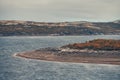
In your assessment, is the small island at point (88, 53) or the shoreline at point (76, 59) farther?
the small island at point (88, 53)

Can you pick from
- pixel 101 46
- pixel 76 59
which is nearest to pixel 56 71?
pixel 76 59

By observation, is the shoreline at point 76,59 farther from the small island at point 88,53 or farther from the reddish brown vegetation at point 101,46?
the reddish brown vegetation at point 101,46

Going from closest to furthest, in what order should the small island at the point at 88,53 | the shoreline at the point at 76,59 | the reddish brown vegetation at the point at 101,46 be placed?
1. the shoreline at the point at 76,59
2. the small island at the point at 88,53
3. the reddish brown vegetation at the point at 101,46

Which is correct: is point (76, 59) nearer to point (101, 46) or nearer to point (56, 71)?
point (101, 46)

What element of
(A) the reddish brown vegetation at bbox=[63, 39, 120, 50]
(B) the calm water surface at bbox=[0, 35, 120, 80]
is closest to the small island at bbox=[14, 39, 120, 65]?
(A) the reddish brown vegetation at bbox=[63, 39, 120, 50]

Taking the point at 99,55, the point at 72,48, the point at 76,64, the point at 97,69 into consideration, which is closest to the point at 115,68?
the point at 97,69

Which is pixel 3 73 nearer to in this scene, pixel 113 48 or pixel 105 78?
pixel 105 78

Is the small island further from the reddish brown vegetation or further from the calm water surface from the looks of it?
the calm water surface

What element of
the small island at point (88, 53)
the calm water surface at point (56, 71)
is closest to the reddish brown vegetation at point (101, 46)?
the small island at point (88, 53)
